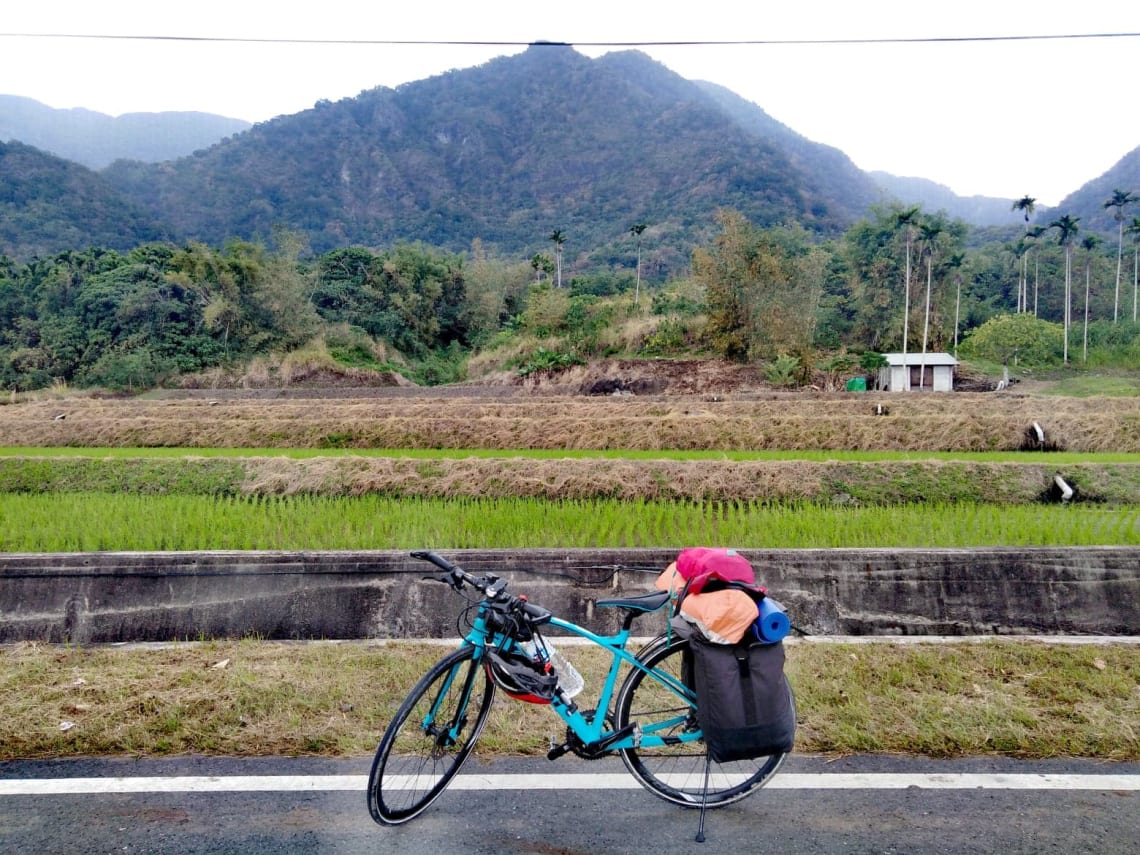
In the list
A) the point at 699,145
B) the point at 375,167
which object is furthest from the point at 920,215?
the point at 375,167

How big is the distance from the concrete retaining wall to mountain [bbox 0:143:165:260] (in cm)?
5489

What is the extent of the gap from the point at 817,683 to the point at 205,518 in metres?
5.23

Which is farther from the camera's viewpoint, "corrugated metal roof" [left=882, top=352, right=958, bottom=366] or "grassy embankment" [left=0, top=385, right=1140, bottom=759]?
"corrugated metal roof" [left=882, top=352, right=958, bottom=366]

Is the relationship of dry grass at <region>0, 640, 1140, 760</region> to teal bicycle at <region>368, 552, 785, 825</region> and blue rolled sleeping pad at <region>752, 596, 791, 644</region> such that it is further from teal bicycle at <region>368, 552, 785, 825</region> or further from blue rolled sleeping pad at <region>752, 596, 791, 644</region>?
blue rolled sleeping pad at <region>752, 596, 791, 644</region>

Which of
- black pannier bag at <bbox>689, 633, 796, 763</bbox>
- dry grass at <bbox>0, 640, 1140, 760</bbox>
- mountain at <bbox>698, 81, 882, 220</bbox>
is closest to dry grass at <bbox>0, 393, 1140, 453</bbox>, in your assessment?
dry grass at <bbox>0, 640, 1140, 760</bbox>

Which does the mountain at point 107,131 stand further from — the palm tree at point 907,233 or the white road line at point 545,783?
the white road line at point 545,783

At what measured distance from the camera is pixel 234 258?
33.6m

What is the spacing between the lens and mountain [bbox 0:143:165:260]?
50.3m

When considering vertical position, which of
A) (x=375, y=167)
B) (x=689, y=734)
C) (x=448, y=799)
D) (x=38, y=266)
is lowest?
(x=448, y=799)

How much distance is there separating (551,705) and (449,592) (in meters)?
2.10

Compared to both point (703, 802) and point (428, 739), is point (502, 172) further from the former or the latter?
point (703, 802)

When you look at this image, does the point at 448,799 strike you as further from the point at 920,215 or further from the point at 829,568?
the point at 920,215

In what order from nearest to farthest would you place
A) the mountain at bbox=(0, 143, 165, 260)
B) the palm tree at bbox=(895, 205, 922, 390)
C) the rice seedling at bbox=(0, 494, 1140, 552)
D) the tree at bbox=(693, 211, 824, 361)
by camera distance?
1. the rice seedling at bbox=(0, 494, 1140, 552)
2. the tree at bbox=(693, 211, 824, 361)
3. the palm tree at bbox=(895, 205, 922, 390)
4. the mountain at bbox=(0, 143, 165, 260)

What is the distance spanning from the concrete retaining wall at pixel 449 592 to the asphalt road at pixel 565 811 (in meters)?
1.64
